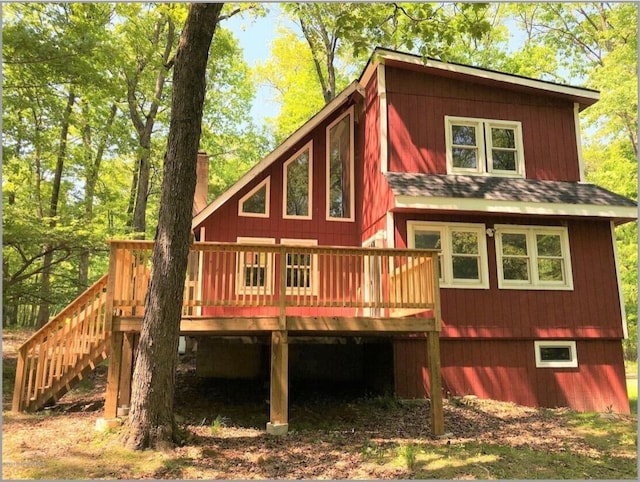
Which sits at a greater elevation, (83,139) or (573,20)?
(573,20)

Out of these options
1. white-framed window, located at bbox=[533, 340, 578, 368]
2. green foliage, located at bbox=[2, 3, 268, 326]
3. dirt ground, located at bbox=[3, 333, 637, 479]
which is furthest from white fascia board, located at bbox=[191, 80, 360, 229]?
white-framed window, located at bbox=[533, 340, 578, 368]

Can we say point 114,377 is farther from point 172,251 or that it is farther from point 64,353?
point 172,251

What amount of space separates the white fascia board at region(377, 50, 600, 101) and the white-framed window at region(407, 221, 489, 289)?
3.56 meters

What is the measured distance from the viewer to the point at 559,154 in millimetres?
11656

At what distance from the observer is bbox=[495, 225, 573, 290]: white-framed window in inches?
419

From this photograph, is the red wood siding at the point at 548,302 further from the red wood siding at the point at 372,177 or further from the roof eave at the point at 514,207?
the red wood siding at the point at 372,177

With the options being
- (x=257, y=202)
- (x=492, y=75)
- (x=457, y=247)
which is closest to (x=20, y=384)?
(x=257, y=202)

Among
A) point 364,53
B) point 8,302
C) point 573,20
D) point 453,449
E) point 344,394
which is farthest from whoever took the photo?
point 573,20

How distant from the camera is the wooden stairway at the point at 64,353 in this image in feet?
26.3

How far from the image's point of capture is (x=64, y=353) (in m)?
8.23

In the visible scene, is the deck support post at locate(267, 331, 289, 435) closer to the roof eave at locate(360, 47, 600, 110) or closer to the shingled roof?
the shingled roof

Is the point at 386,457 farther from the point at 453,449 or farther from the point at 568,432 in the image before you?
the point at 568,432

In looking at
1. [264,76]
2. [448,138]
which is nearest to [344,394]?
[448,138]

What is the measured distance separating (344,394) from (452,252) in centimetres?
381
